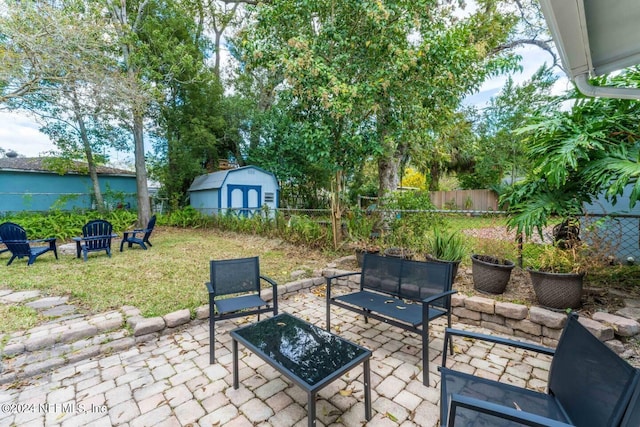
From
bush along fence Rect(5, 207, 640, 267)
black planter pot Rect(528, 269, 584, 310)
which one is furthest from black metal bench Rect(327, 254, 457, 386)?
bush along fence Rect(5, 207, 640, 267)

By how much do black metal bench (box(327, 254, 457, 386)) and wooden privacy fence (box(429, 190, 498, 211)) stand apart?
14261 millimetres

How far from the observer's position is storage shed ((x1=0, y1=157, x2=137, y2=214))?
10.8 meters

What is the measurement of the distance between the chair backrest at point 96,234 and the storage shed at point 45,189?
6320mm

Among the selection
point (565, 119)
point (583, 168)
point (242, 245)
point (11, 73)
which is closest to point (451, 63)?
point (565, 119)

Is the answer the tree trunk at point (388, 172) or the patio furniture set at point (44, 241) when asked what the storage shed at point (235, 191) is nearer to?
the patio furniture set at point (44, 241)

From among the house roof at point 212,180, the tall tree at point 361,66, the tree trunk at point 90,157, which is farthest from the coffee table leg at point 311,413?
the tree trunk at point 90,157

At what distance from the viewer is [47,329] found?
288cm

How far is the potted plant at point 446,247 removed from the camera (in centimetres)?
403

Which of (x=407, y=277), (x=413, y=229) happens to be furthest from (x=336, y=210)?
(x=407, y=277)

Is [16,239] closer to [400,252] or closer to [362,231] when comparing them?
[362,231]

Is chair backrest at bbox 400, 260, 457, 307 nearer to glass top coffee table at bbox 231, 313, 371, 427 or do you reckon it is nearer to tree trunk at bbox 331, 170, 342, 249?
glass top coffee table at bbox 231, 313, 371, 427

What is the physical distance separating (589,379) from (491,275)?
93.3 inches

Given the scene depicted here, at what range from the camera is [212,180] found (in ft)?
39.1


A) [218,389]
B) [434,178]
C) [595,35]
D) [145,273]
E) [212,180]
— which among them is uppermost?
[434,178]
